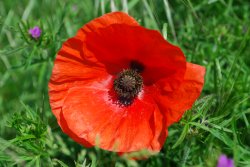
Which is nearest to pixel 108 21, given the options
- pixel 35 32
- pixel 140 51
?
pixel 140 51

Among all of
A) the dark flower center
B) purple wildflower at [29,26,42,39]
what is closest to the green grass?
purple wildflower at [29,26,42,39]

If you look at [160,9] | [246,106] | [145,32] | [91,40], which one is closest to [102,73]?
[91,40]

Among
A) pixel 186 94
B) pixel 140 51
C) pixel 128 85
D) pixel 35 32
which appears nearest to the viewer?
pixel 186 94

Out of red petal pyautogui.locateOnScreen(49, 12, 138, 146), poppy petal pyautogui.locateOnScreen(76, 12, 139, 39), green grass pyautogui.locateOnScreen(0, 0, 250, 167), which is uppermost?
poppy petal pyautogui.locateOnScreen(76, 12, 139, 39)

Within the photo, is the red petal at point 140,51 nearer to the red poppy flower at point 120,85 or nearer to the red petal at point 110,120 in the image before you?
the red poppy flower at point 120,85

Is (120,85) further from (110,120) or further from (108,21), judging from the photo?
(108,21)

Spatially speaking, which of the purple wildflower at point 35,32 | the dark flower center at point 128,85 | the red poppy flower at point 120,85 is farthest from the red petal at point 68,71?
the purple wildflower at point 35,32

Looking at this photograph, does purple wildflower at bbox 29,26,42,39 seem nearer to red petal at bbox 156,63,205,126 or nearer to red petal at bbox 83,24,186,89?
red petal at bbox 83,24,186,89
